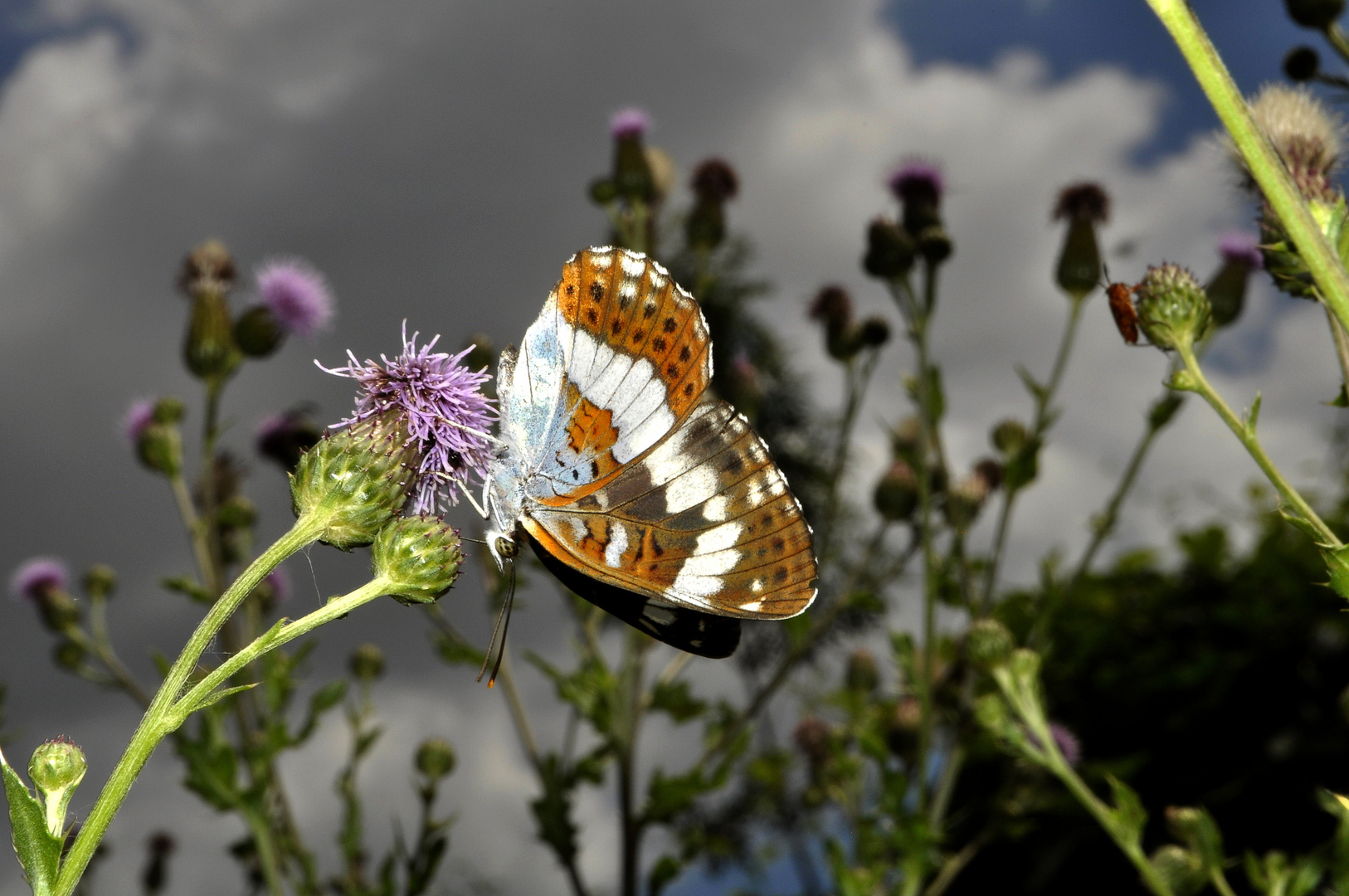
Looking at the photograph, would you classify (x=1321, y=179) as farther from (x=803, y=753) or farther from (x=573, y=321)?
(x=803, y=753)

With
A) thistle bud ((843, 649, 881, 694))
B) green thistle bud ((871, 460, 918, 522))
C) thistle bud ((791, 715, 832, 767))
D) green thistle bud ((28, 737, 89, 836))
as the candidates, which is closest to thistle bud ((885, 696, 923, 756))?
thistle bud ((843, 649, 881, 694))

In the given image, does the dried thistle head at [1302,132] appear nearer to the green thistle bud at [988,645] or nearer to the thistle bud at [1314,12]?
the thistle bud at [1314,12]

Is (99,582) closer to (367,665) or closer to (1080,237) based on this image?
(367,665)

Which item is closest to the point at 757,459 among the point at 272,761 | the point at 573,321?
the point at 573,321

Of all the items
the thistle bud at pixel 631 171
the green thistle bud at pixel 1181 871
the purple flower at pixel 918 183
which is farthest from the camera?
the purple flower at pixel 918 183

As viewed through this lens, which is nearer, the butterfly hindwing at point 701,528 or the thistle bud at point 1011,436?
the butterfly hindwing at point 701,528

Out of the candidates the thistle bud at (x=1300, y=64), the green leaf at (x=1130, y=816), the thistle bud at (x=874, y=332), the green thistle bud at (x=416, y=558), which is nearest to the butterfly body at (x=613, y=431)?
the green thistle bud at (x=416, y=558)
